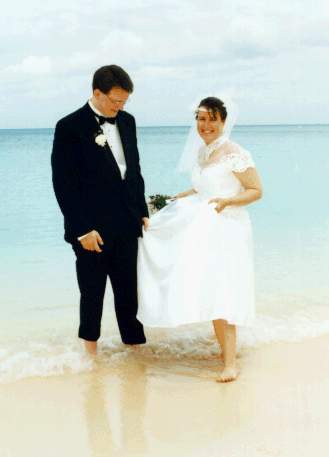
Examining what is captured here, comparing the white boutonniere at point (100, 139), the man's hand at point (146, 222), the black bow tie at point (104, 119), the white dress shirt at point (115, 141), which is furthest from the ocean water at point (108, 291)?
the black bow tie at point (104, 119)

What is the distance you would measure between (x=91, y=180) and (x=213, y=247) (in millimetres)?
879

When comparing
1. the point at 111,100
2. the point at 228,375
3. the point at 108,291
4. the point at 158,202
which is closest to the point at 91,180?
the point at 111,100

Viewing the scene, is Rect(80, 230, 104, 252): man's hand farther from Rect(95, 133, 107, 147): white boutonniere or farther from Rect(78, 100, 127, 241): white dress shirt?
Rect(95, 133, 107, 147): white boutonniere

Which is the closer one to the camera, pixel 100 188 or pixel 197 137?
pixel 100 188

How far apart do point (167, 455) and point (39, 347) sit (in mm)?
2100

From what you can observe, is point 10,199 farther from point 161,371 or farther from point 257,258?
point 161,371

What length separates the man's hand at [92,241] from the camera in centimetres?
423

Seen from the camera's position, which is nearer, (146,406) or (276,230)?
(146,406)

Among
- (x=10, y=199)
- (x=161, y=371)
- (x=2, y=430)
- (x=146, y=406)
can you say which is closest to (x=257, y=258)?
(x=161, y=371)

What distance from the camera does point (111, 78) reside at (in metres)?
3.98

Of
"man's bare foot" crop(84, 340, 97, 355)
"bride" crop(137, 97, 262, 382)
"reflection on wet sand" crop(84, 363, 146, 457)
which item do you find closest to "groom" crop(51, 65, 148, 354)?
"man's bare foot" crop(84, 340, 97, 355)

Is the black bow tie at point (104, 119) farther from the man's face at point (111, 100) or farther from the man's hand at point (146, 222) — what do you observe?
the man's hand at point (146, 222)

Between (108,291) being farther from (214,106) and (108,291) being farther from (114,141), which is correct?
(214,106)

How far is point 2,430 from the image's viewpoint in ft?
11.7
